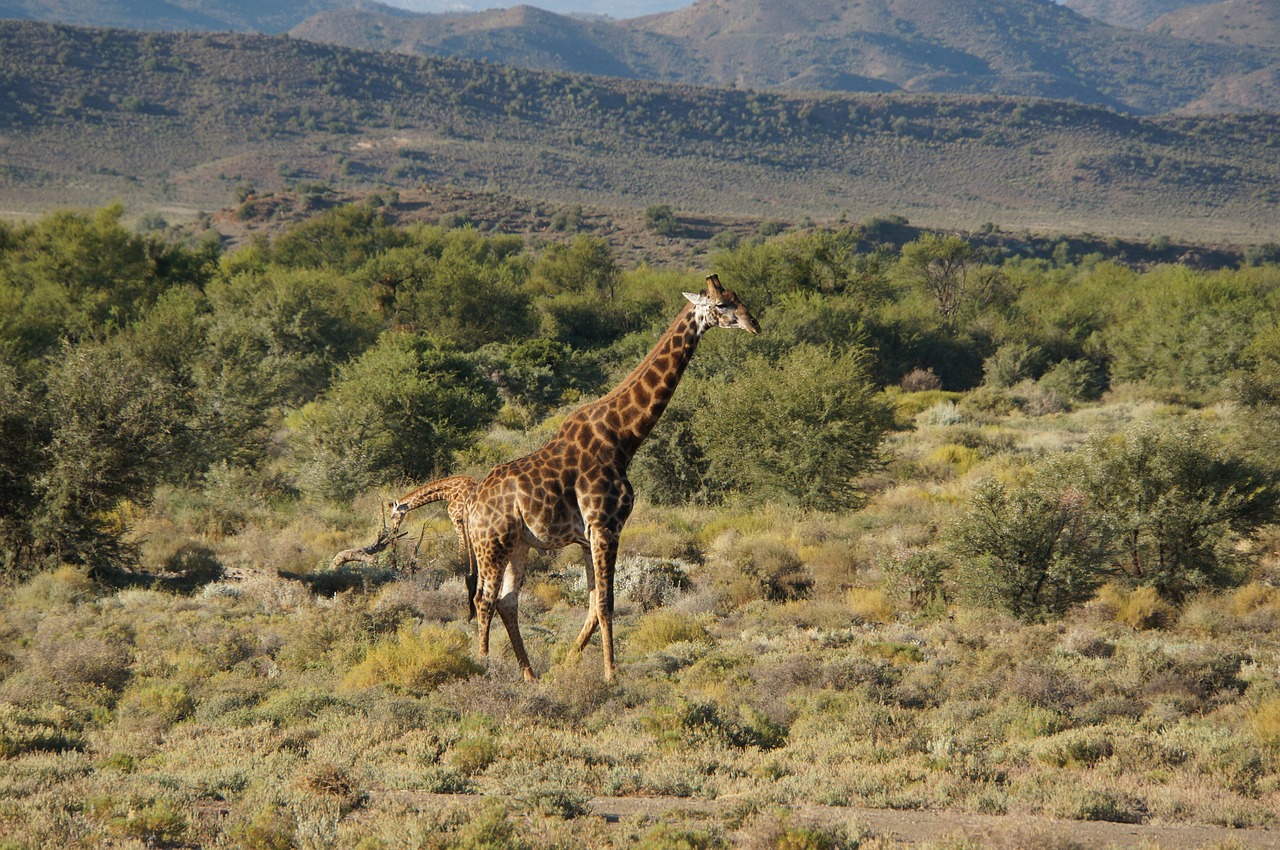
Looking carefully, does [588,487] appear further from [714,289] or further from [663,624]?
[663,624]

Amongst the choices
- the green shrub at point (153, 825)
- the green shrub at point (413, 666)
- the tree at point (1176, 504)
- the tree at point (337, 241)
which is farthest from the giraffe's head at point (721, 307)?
the tree at point (337, 241)

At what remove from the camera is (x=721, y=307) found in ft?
31.9

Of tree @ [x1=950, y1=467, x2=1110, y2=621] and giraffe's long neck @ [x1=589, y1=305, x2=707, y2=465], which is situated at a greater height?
giraffe's long neck @ [x1=589, y1=305, x2=707, y2=465]

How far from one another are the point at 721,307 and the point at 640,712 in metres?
3.80

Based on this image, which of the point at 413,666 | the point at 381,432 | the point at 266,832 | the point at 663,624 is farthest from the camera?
the point at 381,432

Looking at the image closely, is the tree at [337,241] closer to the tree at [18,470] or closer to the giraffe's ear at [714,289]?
the tree at [18,470]

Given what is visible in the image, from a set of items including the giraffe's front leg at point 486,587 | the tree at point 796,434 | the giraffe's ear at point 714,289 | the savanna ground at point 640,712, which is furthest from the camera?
the tree at point 796,434

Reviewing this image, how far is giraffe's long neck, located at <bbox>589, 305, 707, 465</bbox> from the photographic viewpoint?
1000 centimetres

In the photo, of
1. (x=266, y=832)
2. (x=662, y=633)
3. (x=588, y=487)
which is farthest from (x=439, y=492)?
(x=266, y=832)

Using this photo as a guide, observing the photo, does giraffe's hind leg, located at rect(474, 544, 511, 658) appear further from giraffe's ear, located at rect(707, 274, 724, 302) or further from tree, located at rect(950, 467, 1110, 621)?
tree, located at rect(950, 467, 1110, 621)

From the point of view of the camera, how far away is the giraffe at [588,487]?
32.1 feet

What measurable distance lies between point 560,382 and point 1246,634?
92.1ft

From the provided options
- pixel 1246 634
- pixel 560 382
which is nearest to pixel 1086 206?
pixel 560 382

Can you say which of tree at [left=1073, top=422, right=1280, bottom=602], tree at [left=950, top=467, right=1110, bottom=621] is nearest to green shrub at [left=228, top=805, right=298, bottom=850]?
tree at [left=950, top=467, right=1110, bottom=621]
